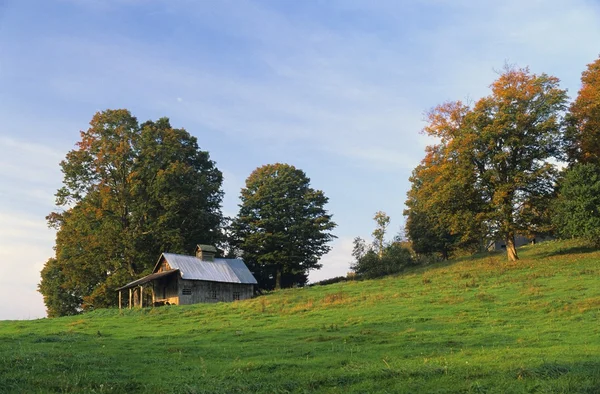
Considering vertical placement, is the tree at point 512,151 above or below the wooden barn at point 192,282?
above

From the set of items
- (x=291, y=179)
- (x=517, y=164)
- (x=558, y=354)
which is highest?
(x=291, y=179)

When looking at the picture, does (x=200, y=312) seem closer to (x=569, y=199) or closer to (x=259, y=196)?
(x=569, y=199)

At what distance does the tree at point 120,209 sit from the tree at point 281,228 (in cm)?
1177

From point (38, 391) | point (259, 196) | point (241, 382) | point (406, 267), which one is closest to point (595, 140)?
point (406, 267)

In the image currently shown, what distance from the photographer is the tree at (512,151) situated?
4559 centimetres

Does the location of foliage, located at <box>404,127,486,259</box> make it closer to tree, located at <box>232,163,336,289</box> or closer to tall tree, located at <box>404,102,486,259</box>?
tall tree, located at <box>404,102,486,259</box>

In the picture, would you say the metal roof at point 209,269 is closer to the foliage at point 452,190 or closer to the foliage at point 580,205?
the foliage at point 452,190

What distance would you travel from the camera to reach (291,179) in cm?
7219

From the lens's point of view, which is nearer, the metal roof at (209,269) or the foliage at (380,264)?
the metal roof at (209,269)

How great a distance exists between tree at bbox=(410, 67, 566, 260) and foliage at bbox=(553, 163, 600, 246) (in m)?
3.35

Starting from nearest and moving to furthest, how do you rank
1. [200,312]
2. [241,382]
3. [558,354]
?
[241,382], [558,354], [200,312]

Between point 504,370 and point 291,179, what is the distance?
60.7 meters

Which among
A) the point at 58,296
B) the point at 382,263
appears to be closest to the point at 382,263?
the point at 382,263

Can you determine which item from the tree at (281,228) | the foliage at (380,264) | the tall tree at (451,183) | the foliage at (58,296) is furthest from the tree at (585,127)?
the foliage at (58,296)
